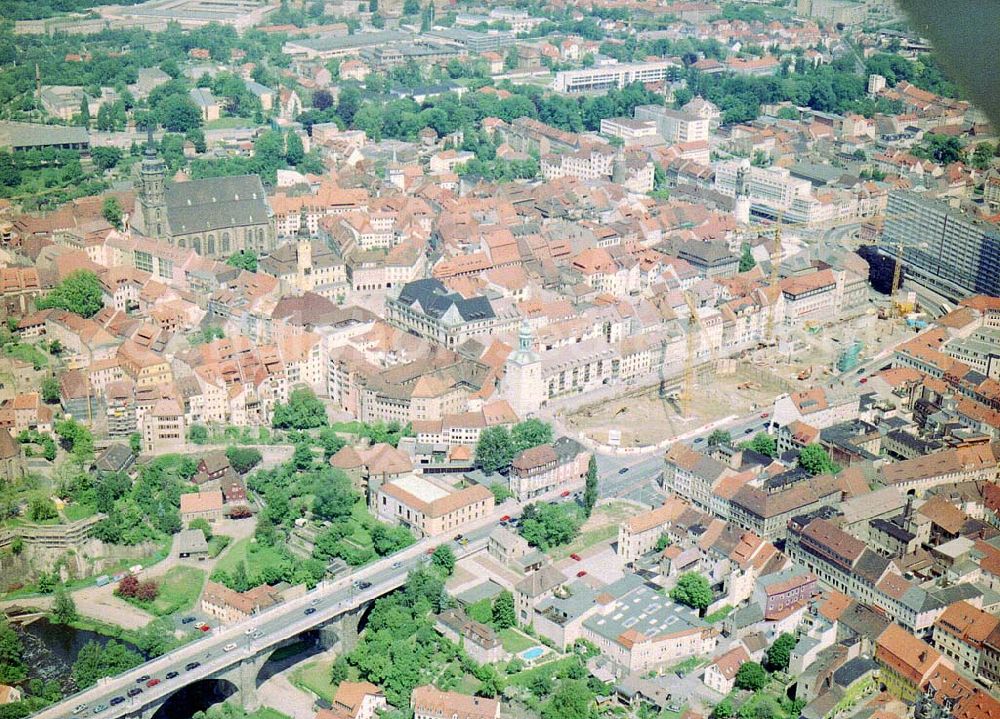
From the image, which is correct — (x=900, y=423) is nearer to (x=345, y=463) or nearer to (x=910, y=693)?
(x=910, y=693)

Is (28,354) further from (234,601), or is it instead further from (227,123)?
(227,123)

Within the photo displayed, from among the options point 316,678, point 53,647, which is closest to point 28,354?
point 53,647

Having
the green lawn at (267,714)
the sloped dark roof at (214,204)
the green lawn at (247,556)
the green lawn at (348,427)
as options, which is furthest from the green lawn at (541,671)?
the sloped dark roof at (214,204)

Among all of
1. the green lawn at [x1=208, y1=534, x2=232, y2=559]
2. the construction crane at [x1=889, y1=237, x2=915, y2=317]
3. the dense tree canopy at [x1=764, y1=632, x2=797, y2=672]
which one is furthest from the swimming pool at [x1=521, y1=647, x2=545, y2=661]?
the construction crane at [x1=889, y1=237, x2=915, y2=317]

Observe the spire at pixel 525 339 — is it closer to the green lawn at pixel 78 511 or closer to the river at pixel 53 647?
the green lawn at pixel 78 511

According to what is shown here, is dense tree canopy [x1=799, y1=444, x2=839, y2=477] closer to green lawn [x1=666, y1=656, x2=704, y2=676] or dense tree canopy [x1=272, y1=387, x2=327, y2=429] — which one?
green lawn [x1=666, y1=656, x2=704, y2=676]

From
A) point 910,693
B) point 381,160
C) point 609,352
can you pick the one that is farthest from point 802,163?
point 910,693

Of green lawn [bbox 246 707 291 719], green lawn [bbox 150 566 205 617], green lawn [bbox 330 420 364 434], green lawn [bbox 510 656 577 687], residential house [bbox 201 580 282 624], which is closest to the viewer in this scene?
green lawn [bbox 246 707 291 719]
